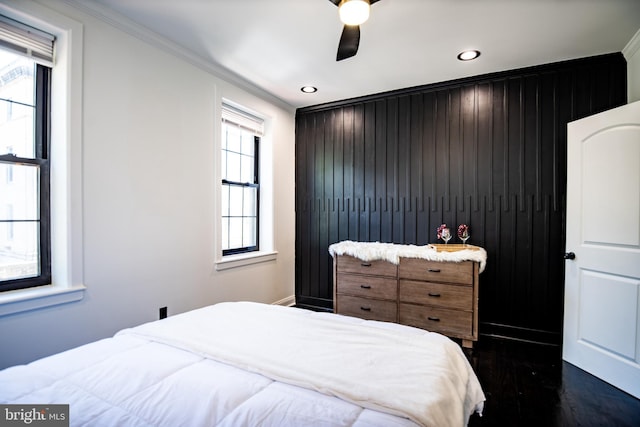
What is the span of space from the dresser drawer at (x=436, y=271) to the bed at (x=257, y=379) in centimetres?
142

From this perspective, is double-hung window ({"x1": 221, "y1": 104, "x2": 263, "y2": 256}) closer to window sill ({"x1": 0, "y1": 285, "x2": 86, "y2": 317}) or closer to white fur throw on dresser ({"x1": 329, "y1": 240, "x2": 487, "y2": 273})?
white fur throw on dresser ({"x1": 329, "y1": 240, "x2": 487, "y2": 273})

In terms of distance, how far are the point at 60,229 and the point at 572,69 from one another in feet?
13.6

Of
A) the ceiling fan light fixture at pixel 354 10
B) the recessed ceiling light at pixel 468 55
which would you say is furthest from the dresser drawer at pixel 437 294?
the ceiling fan light fixture at pixel 354 10

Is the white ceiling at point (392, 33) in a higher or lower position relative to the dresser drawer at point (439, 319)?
higher

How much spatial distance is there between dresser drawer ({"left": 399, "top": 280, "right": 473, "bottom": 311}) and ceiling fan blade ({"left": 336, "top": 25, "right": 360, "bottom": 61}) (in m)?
2.01

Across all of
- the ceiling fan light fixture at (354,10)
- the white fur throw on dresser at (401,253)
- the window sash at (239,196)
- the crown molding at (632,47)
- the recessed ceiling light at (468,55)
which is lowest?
the white fur throw on dresser at (401,253)

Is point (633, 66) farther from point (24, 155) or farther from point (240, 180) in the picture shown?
point (24, 155)

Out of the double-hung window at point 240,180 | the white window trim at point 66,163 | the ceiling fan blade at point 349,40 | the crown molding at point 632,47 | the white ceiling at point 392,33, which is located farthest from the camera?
the double-hung window at point 240,180

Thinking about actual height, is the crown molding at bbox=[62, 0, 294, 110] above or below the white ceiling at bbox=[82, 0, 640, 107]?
below

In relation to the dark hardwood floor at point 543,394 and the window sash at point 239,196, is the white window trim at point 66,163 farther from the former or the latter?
the dark hardwood floor at point 543,394

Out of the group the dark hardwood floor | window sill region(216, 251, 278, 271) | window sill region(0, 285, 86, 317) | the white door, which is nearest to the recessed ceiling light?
the white door

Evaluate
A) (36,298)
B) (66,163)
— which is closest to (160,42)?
(66,163)

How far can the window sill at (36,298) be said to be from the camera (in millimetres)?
1760

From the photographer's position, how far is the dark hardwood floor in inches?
73.0
